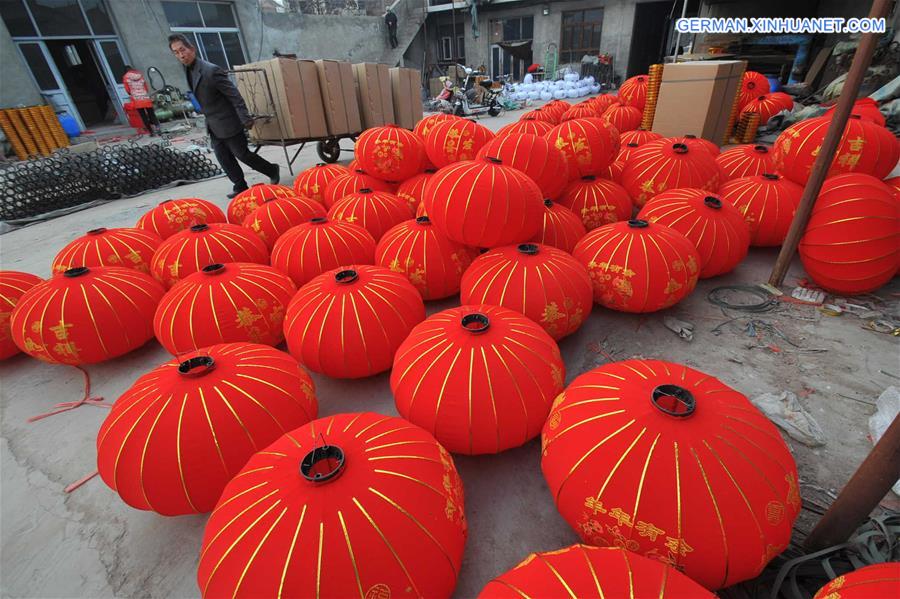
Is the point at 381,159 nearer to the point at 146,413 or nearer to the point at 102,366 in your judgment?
the point at 102,366

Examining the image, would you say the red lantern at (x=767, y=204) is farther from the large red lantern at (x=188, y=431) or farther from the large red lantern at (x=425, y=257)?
the large red lantern at (x=188, y=431)

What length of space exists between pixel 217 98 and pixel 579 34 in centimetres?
1871

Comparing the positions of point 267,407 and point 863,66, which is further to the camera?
point 863,66

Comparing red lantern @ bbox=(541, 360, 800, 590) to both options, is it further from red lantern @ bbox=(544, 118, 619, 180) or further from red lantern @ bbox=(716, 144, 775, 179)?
red lantern @ bbox=(716, 144, 775, 179)

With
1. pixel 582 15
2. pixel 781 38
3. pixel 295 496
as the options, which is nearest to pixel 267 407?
pixel 295 496

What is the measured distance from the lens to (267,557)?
4.45 feet

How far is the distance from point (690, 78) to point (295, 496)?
7317mm

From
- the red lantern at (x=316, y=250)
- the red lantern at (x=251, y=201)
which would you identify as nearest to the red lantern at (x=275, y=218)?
the red lantern at (x=251, y=201)

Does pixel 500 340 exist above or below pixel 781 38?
below

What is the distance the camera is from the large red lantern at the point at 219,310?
2754 millimetres

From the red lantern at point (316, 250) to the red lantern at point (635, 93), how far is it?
763 centimetres

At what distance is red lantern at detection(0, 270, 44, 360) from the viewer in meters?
3.10

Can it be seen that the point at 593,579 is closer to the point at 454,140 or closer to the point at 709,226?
the point at 709,226

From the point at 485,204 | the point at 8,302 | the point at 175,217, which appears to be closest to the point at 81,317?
the point at 8,302
